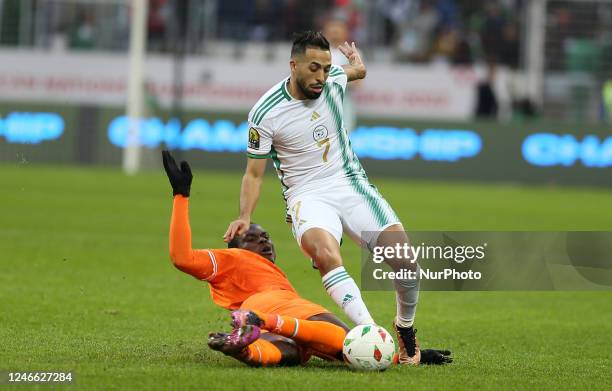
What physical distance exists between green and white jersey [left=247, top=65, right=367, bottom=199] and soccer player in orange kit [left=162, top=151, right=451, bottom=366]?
20.9 inches

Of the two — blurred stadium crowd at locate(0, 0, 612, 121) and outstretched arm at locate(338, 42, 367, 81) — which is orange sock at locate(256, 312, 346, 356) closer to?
outstretched arm at locate(338, 42, 367, 81)

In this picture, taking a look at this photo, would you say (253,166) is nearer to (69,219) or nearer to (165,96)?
(69,219)

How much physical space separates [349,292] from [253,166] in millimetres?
1101

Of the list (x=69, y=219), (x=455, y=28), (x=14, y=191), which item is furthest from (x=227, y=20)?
(x=69, y=219)

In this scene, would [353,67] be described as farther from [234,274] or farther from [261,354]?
[261,354]

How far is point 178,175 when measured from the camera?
285 inches

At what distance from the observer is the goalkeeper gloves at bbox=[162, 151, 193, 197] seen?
7223 millimetres

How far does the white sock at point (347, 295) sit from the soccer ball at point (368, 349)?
0.20 metres

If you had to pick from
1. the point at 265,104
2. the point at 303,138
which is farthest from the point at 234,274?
the point at 265,104

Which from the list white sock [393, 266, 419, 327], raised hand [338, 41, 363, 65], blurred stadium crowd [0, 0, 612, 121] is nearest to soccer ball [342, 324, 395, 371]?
white sock [393, 266, 419, 327]

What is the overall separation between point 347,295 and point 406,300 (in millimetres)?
679

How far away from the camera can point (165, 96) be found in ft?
91.9

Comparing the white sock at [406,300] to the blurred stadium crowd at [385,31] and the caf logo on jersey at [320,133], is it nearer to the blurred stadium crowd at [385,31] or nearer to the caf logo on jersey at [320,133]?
the caf logo on jersey at [320,133]

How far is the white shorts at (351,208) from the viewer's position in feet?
24.9
